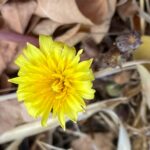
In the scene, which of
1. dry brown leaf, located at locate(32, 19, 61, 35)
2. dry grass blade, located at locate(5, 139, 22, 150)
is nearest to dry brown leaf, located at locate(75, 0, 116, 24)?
dry brown leaf, located at locate(32, 19, 61, 35)

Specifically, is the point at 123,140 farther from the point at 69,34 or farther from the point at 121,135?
the point at 69,34

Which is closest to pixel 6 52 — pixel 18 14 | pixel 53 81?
pixel 18 14

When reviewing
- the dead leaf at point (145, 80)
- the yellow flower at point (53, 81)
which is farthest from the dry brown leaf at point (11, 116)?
the dead leaf at point (145, 80)

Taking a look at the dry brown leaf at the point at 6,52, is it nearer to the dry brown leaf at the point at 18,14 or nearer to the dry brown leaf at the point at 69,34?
the dry brown leaf at the point at 18,14

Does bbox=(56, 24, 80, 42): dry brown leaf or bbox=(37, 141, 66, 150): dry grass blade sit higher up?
bbox=(56, 24, 80, 42): dry brown leaf

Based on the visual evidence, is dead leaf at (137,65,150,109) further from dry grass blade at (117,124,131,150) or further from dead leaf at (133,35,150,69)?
dry grass blade at (117,124,131,150)

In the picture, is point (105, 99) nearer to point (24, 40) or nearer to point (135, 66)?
point (135, 66)
